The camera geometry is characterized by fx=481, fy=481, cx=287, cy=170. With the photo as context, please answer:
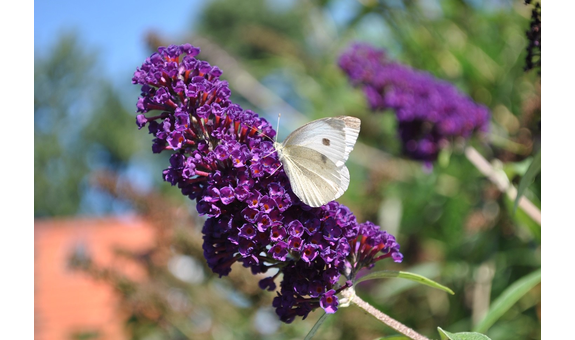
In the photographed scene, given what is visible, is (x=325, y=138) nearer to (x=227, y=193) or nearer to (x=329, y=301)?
(x=227, y=193)

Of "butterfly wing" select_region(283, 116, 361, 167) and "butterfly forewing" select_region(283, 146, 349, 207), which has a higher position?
"butterfly wing" select_region(283, 116, 361, 167)

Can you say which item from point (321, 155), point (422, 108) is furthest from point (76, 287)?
point (321, 155)

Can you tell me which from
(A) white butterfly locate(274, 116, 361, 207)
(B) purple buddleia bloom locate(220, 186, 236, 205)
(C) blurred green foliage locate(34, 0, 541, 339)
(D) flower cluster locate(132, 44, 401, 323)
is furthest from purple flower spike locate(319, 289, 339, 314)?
(C) blurred green foliage locate(34, 0, 541, 339)

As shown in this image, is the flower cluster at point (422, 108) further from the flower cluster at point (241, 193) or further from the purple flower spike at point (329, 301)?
the purple flower spike at point (329, 301)

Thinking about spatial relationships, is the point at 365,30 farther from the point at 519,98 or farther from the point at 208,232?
the point at 208,232

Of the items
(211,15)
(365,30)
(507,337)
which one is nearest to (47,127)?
(211,15)

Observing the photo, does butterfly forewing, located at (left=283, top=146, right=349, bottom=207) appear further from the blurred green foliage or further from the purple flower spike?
the blurred green foliage
